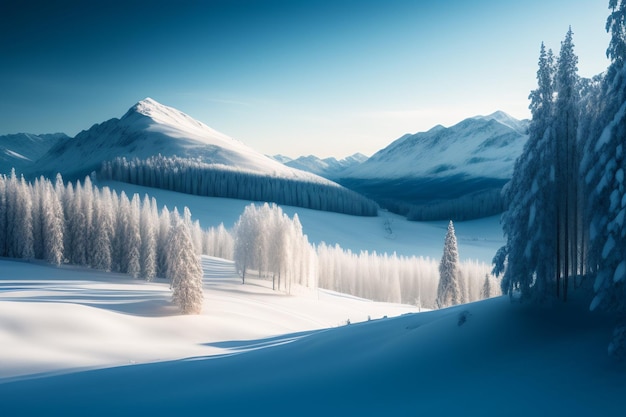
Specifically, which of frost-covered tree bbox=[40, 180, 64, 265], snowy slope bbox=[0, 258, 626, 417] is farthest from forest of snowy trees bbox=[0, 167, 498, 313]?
snowy slope bbox=[0, 258, 626, 417]

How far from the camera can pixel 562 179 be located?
15453 millimetres

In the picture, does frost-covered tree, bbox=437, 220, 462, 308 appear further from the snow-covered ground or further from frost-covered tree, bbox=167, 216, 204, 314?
frost-covered tree, bbox=167, 216, 204, 314

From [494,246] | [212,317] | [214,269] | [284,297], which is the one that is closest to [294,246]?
[284,297]

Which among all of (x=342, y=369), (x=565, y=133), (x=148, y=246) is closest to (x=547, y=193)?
(x=565, y=133)

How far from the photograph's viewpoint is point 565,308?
14.1 metres

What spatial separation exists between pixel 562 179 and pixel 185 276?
34948 millimetres

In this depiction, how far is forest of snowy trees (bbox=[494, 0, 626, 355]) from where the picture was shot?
12.2 meters

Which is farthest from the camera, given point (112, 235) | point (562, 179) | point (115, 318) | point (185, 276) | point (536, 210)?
point (112, 235)

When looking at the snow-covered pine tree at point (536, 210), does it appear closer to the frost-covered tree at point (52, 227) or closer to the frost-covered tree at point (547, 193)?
the frost-covered tree at point (547, 193)

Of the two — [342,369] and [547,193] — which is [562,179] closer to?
[547,193]

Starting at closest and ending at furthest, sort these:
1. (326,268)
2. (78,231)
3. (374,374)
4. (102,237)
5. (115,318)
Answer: (374,374) < (115,318) < (102,237) < (78,231) < (326,268)

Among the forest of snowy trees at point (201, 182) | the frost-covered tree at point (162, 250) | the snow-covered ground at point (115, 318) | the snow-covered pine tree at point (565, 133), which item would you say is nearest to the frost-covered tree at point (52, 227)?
the snow-covered ground at point (115, 318)

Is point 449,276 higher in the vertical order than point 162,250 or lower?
lower

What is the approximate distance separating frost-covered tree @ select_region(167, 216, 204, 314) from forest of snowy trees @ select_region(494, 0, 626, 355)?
103 feet
